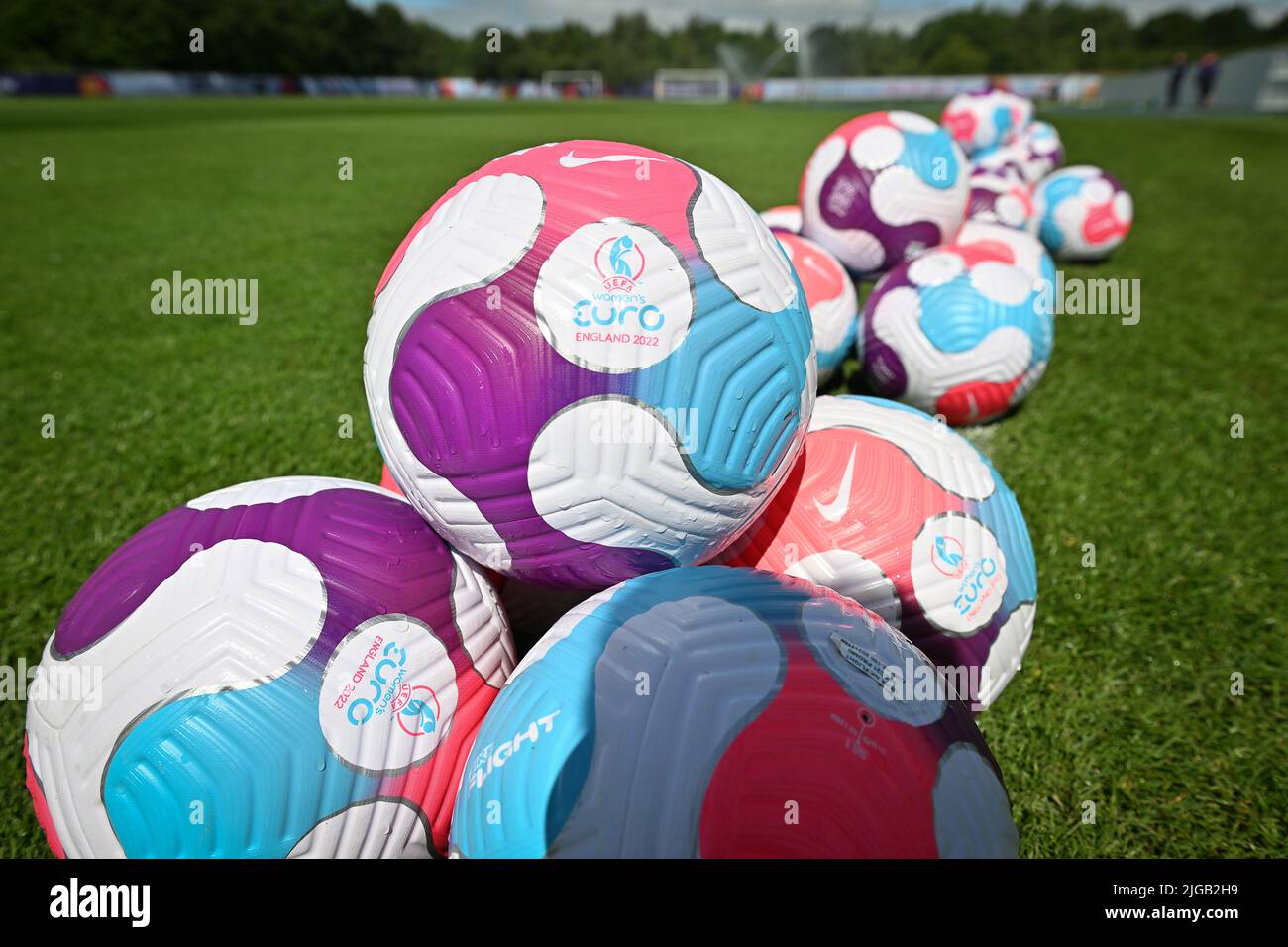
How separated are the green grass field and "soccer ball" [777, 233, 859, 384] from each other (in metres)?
0.82

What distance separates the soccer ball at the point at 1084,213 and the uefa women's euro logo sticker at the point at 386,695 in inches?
298

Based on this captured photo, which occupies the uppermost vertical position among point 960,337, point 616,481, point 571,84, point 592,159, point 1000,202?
point 571,84

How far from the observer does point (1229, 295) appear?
6.71 meters

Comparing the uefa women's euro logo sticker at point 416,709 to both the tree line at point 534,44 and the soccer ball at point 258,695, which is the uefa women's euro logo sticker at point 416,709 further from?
the tree line at point 534,44

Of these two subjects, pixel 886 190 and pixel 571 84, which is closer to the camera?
pixel 886 190

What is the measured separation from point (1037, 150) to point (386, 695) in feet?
34.4

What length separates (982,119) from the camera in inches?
371

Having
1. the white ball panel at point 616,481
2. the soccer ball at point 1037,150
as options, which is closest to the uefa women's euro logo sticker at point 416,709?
the white ball panel at point 616,481

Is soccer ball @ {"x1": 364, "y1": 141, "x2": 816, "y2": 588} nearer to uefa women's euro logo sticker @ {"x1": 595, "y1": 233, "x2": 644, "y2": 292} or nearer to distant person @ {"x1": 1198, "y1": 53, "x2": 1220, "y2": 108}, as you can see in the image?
uefa women's euro logo sticker @ {"x1": 595, "y1": 233, "x2": 644, "y2": 292}

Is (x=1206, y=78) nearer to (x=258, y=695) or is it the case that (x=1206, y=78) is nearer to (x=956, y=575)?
(x=956, y=575)

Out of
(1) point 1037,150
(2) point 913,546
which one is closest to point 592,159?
(2) point 913,546

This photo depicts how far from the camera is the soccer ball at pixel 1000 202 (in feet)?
21.1

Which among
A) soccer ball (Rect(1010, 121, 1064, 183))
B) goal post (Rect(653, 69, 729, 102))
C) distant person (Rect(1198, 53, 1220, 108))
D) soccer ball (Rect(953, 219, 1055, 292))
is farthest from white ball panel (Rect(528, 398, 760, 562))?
goal post (Rect(653, 69, 729, 102))
